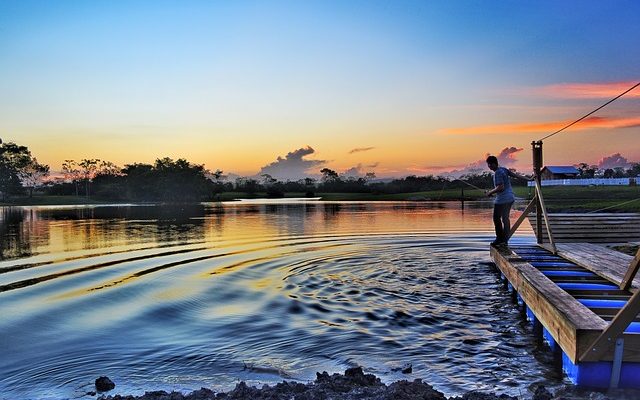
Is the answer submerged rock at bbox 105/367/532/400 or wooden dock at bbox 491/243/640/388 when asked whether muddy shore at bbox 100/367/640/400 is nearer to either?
submerged rock at bbox 105/367/532/400

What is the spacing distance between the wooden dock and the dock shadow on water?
55 centimetres

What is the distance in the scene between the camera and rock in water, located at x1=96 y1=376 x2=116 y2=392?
6053 mm

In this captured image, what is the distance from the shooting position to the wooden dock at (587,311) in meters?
5.36

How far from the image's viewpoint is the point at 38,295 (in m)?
11.7

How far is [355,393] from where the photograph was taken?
211 inches

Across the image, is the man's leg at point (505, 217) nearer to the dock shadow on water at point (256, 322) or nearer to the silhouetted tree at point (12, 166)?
the dock shadow on water at point (256, 322)

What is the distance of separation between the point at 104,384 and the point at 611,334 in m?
5.95

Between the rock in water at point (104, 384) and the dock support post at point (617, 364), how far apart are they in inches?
233

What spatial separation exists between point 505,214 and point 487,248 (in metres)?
6.42

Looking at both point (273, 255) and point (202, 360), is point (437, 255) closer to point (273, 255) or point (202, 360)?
point (273, 255)

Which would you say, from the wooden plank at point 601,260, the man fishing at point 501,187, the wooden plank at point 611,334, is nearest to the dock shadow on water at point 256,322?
the wooden plank at point 611,334

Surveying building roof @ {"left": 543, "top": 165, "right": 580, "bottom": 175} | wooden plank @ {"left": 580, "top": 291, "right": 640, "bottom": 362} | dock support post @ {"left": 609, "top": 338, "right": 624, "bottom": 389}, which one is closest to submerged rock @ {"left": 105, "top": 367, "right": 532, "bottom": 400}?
wooden plank @ {"left": 580, "top": 291, "right": 640, "bottom": 362}

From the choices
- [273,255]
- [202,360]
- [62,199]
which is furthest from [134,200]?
[202,360]

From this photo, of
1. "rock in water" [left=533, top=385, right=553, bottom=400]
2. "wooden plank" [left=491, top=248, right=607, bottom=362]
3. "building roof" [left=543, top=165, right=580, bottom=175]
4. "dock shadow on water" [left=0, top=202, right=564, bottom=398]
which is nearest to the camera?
"rock in water" [left=533, top=385, right=553, bottom=400]
